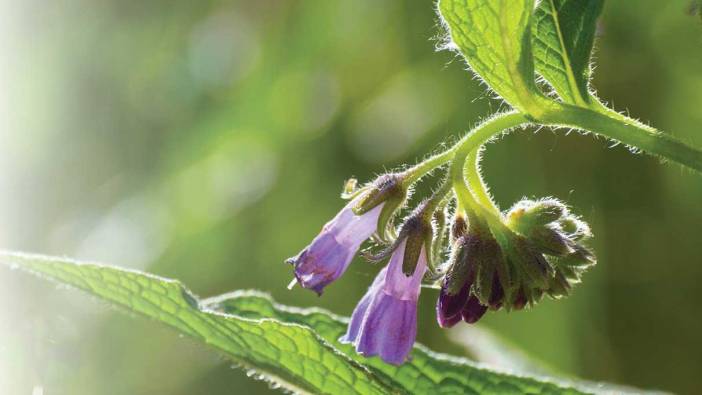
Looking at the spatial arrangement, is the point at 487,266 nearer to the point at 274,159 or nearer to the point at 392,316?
the point at 392,316

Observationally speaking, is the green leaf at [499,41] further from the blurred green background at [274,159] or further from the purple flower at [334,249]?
the blurred green background at [274,159]

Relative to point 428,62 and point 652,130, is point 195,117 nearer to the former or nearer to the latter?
point 428,62

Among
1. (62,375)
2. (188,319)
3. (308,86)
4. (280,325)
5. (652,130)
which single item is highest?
(308,86)

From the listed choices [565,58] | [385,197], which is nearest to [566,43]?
[565,58]

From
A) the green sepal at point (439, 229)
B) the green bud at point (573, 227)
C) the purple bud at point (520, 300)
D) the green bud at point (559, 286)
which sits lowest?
the green bud at point (559, 286)

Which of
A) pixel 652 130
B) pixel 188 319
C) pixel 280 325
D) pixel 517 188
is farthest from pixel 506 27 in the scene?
pixel 517 188

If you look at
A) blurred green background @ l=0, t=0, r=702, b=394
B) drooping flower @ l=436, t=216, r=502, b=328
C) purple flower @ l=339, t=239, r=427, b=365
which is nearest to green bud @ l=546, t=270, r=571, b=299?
drooping flower @ l=436, t=216, r=502, b=328

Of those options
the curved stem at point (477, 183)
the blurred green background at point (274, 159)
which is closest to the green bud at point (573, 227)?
the curved stem at point (477, 183)
